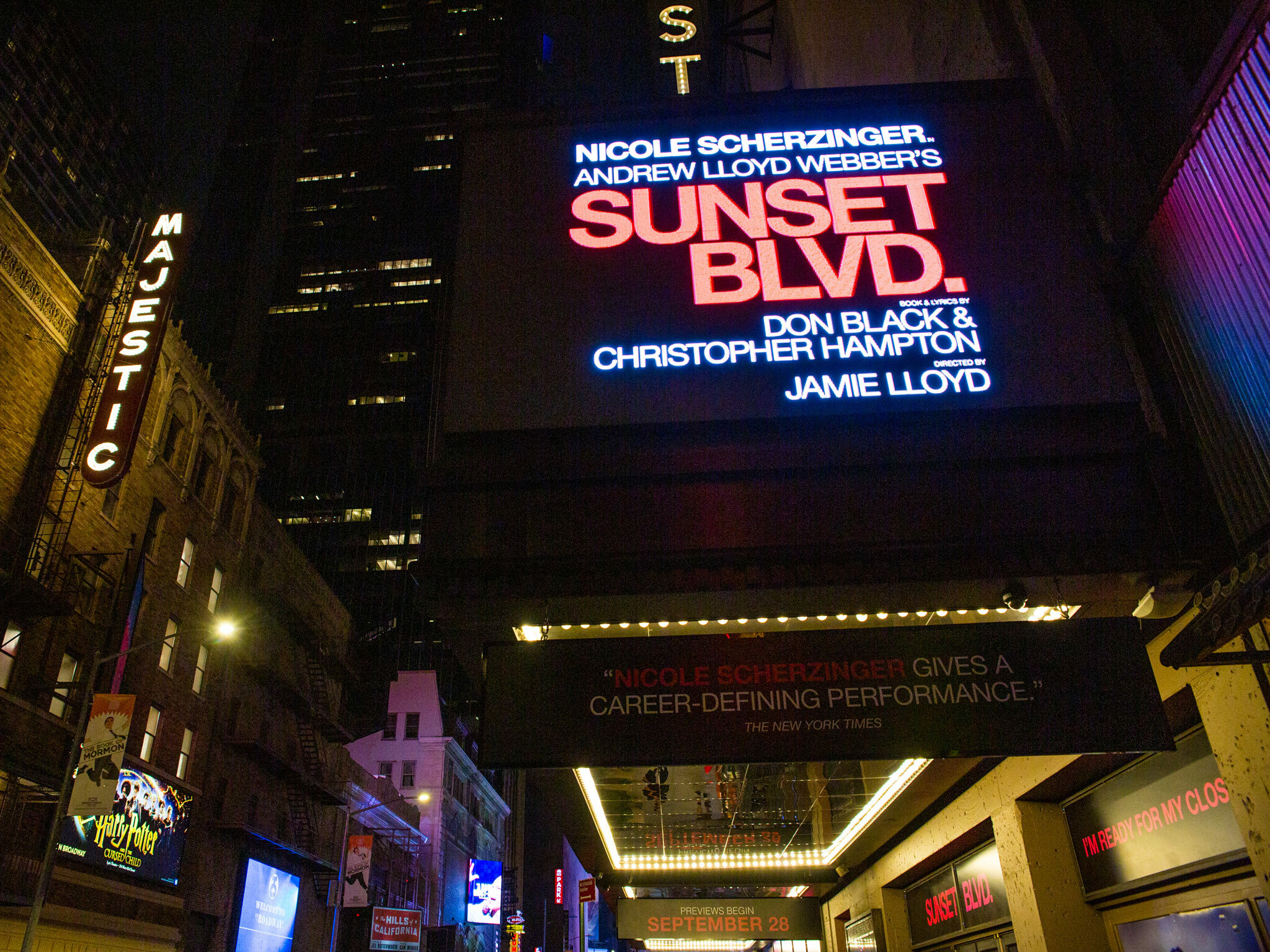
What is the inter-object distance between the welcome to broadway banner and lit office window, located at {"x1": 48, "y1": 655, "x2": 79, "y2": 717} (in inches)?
828

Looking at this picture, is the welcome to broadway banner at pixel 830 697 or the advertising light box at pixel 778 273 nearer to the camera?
the welcome to broadway banner at pixel 830 697

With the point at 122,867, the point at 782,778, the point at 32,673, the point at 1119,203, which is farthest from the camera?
the point at 122,867

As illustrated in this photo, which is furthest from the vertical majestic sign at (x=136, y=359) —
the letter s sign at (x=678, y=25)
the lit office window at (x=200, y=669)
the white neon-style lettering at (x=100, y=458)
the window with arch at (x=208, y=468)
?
the letter s sign at (x=678, y=25)

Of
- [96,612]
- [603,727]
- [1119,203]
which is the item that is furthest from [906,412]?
[96,612]

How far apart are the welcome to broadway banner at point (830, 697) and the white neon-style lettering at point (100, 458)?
812 inches

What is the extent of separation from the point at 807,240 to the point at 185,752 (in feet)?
95.0

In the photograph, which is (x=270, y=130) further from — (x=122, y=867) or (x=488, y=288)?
(x=488, y=288)

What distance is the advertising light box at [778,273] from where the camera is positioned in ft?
22.6

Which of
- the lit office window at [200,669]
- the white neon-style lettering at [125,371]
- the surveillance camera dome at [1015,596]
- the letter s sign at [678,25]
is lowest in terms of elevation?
the surveillance camera dome at [1015,596]

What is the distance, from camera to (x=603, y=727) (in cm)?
563

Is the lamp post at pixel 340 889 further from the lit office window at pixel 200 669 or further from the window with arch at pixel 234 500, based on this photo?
the window with arch at pixel 234 500

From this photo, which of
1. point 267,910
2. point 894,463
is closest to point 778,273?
point 894,463

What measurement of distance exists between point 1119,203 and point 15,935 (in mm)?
25307

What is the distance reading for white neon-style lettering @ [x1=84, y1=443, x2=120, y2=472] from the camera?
21922 mm
